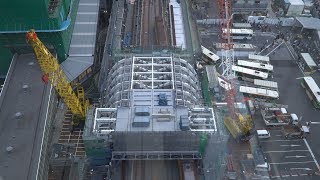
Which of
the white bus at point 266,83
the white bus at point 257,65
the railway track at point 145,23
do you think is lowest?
the white bus at point 266,83

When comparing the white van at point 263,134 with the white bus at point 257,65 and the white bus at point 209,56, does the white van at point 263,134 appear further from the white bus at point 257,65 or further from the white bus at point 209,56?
the white bus at point 209,56

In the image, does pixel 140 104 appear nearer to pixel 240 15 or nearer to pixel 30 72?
pixel 30 72

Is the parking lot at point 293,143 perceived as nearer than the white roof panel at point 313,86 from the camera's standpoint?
Yes

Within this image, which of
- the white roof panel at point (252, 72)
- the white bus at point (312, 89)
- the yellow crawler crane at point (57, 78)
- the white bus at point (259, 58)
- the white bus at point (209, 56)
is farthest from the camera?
the white bus at point (259, 58)

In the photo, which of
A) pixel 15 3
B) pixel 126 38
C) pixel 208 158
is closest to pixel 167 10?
pixel 126 38

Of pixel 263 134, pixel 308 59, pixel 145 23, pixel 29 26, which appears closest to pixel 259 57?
pixel 308 59

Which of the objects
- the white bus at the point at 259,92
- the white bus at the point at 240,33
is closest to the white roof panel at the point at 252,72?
the white bus at the point at 259,92

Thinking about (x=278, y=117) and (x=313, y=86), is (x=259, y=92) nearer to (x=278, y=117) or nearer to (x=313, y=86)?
(x=278, y=117)
